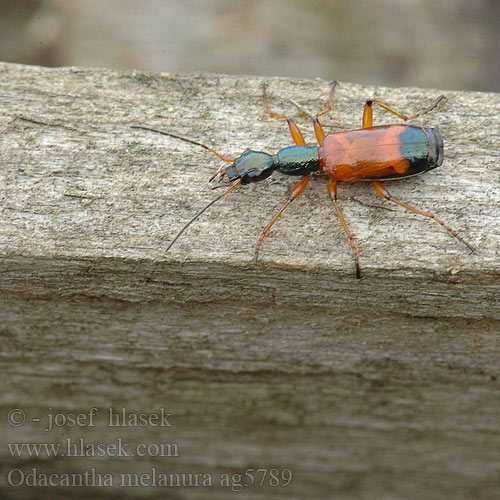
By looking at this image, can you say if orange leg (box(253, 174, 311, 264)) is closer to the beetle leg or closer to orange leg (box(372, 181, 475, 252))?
the beetle leg

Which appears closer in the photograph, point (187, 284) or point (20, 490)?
point (187, 284)


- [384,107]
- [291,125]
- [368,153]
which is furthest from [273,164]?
[384,107]

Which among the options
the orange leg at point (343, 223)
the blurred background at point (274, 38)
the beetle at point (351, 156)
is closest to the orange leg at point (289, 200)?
the beetle at point (351, 156)

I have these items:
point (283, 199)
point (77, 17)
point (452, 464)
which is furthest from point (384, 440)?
point (77, 17)

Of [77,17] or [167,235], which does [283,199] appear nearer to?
[167,235]

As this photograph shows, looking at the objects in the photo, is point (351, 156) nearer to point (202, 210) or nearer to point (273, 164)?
point (273, 164)

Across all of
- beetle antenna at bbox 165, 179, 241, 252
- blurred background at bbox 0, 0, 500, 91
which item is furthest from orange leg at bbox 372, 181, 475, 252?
blurred background at bbox 0, 0, 500, 91
